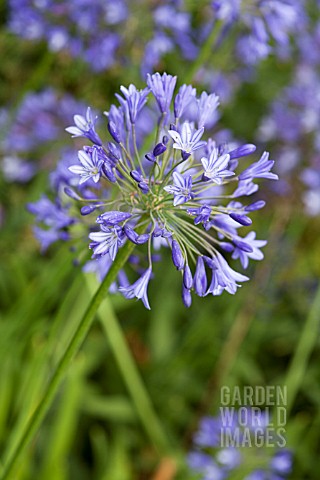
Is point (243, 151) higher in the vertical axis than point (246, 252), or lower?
higher

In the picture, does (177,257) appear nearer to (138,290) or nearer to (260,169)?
(138,290)

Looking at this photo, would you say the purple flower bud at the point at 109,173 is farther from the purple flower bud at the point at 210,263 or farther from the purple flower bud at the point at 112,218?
the purple flower bud at the point at 210,263

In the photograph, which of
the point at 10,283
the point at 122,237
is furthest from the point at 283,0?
the point at 10,283

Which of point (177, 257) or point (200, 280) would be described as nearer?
point (177, 257)

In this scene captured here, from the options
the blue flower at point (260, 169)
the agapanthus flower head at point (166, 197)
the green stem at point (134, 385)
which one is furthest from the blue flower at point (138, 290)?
the green stem at point (134, 385)

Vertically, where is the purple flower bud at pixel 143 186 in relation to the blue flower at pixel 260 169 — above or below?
below

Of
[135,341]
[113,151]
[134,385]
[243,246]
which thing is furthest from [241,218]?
[135,341]

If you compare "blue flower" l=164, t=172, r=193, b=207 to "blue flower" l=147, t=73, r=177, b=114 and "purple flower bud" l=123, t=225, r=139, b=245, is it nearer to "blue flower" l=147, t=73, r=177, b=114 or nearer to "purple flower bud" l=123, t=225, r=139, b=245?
"purple flower bud" l=123, t=225, r=139, b=245

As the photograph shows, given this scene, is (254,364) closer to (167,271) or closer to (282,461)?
(167,271)
